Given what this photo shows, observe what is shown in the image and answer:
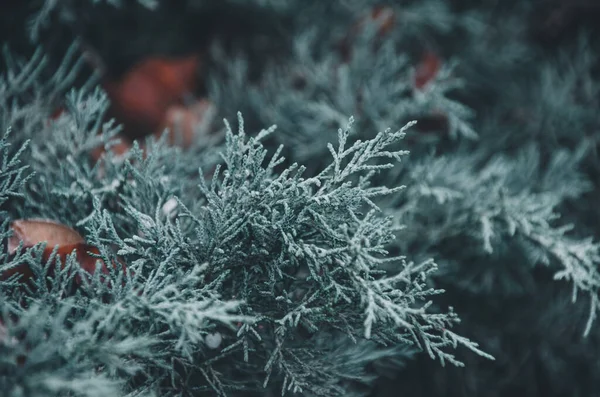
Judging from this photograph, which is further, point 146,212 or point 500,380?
point 500,380

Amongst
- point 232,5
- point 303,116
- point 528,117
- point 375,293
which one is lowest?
point 375,293

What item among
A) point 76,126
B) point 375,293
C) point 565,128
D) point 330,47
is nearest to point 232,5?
point 330,47

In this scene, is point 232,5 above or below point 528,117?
below

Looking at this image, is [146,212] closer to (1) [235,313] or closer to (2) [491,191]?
(1) [235,313]

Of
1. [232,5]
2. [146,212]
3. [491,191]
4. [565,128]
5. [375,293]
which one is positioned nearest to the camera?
[375,293]

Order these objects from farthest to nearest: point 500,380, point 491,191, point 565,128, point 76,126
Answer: point 565,128, point 500,380, point 491,191, point 76,126

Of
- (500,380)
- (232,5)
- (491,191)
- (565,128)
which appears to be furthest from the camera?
(232,5)

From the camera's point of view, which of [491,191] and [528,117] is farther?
[528,117]

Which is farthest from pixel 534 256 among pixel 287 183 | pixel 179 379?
pixel 179 379

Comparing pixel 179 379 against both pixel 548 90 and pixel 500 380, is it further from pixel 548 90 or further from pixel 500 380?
pixel 548 90
